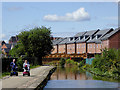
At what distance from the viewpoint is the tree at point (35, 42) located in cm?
6494

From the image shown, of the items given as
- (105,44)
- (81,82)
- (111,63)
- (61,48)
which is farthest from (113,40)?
(81,82)

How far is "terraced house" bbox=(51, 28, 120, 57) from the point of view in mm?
85500

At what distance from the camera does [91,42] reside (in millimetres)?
98812

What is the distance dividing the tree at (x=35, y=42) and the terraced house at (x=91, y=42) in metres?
24.0

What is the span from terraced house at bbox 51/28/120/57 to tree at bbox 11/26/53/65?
23996mm

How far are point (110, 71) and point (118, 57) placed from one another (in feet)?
5.96

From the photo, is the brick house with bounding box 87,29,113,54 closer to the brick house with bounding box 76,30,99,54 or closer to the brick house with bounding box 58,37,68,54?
the brick house with bounding box 76,30,99,54

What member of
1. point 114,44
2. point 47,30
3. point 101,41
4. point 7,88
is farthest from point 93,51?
point 7,88

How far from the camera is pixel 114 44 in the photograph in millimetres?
85438

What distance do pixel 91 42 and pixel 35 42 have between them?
121 feet

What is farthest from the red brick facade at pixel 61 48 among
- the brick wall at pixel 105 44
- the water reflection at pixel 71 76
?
the water reflection at pixel 71 76

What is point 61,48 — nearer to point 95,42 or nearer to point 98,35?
point 98,35

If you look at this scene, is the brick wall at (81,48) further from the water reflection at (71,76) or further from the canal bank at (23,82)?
the canal bank at (23,82)

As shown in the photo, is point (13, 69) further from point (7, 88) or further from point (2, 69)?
point (7, 88)
